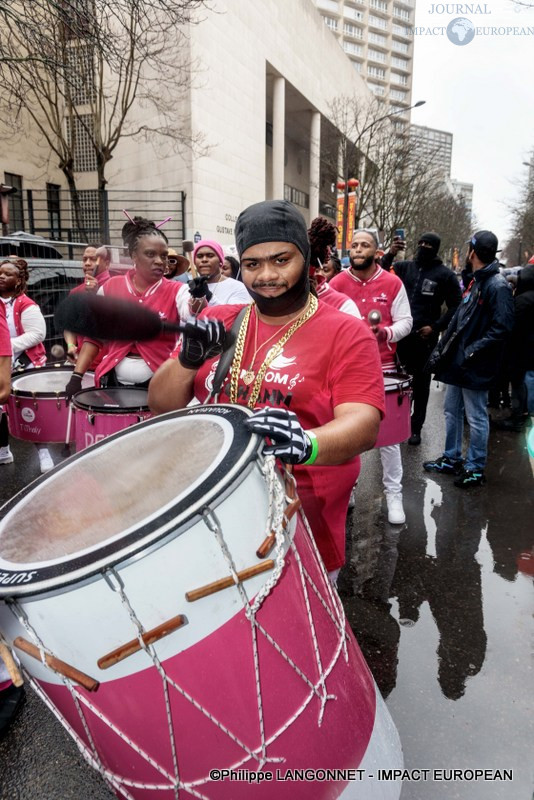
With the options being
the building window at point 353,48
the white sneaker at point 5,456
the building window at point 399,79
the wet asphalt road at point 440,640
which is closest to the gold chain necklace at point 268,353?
the wet asphalt road at point 440,640

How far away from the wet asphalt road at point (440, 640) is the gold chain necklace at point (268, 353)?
1.46m

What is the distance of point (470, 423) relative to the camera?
471 centimetres

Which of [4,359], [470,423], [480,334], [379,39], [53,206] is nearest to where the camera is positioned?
[4,359]

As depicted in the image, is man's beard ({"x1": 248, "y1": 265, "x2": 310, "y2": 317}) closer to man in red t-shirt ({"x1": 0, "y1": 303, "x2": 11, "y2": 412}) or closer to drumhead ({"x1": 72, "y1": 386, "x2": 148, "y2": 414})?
drumhead ({"x1": 72, "y1": 386, "x2": 148, "y2": 414})

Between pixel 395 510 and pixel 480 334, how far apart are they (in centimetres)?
171

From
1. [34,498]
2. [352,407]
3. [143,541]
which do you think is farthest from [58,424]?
[143,541]

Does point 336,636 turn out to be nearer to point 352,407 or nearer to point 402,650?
point 352,407

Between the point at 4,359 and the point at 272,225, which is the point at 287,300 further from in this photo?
the point at 4,359

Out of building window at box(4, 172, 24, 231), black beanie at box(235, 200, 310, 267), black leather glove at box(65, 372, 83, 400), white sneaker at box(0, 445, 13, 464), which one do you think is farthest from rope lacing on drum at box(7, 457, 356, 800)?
building window at box(4, 172, 24, 231)

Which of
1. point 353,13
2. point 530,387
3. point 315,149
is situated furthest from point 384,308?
point 353,13

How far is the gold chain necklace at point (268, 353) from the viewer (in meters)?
1.74

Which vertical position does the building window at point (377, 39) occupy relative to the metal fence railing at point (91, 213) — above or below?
above

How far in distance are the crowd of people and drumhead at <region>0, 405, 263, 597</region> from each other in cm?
14

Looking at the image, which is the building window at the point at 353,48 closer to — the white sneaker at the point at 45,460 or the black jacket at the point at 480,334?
the black jacket at the point at 480,334
